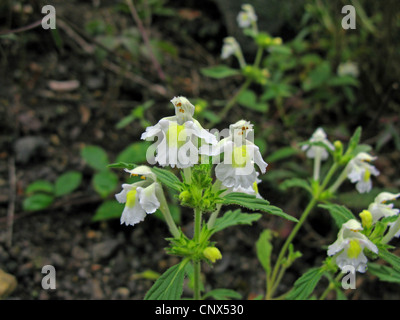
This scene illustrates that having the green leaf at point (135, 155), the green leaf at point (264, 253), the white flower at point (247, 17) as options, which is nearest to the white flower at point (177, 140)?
the green leaf at point (264, 253)

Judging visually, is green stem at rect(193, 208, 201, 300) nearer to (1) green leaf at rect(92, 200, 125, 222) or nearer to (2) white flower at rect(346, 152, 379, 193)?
(2) white flower at rect(346, 152, 379, 193)

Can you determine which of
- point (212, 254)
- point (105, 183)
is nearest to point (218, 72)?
point (105, 183)

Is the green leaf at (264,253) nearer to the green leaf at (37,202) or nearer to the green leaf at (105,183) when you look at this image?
the green leaf at (105,183)

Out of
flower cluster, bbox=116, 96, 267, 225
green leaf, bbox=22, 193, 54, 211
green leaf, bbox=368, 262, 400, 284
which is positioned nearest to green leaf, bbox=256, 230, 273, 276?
green leaf, bbox=368, 262, 400, 284

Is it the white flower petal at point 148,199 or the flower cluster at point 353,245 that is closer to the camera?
the white flower petal at point 148,199
